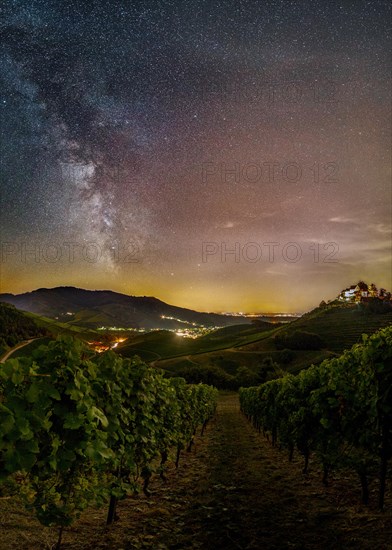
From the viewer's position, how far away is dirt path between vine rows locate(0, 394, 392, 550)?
632 cm

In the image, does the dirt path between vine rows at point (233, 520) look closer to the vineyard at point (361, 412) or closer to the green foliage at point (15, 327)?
the vineyard at point (361, 412)

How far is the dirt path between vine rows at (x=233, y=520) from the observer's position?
6.32 meters

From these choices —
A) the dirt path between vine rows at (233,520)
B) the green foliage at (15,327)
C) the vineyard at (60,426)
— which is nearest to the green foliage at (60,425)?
the vineyard at (60,426)

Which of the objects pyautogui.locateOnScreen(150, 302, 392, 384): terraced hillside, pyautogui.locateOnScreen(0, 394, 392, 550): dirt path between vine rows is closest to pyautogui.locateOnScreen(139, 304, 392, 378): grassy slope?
pyautogui.locateOnScreen(150, 302, 392, 384): terraced hillside

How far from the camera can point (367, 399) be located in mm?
7348

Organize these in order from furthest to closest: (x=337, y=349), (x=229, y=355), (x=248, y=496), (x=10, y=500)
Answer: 1. (x=229, y=355)
2. (x=337, y=349)
3. (x=248, y=496)
4. (x=10, y=500)

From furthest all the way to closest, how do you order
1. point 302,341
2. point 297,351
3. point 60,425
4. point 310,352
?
point 302,341
point 297,351
point 310,352
point 60,425

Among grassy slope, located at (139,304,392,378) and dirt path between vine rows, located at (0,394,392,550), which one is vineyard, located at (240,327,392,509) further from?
grassy slope, located at (139,304,392,378)

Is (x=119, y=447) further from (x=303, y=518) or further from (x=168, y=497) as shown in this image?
(x=303, y=518)

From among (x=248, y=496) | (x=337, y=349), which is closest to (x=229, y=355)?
(x=337, y=349)

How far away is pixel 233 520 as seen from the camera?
7578mm

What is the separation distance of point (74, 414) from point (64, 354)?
33.3 inches

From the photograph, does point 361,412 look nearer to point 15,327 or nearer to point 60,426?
point 60,426

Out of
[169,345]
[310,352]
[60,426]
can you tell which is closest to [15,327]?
[169,345]
